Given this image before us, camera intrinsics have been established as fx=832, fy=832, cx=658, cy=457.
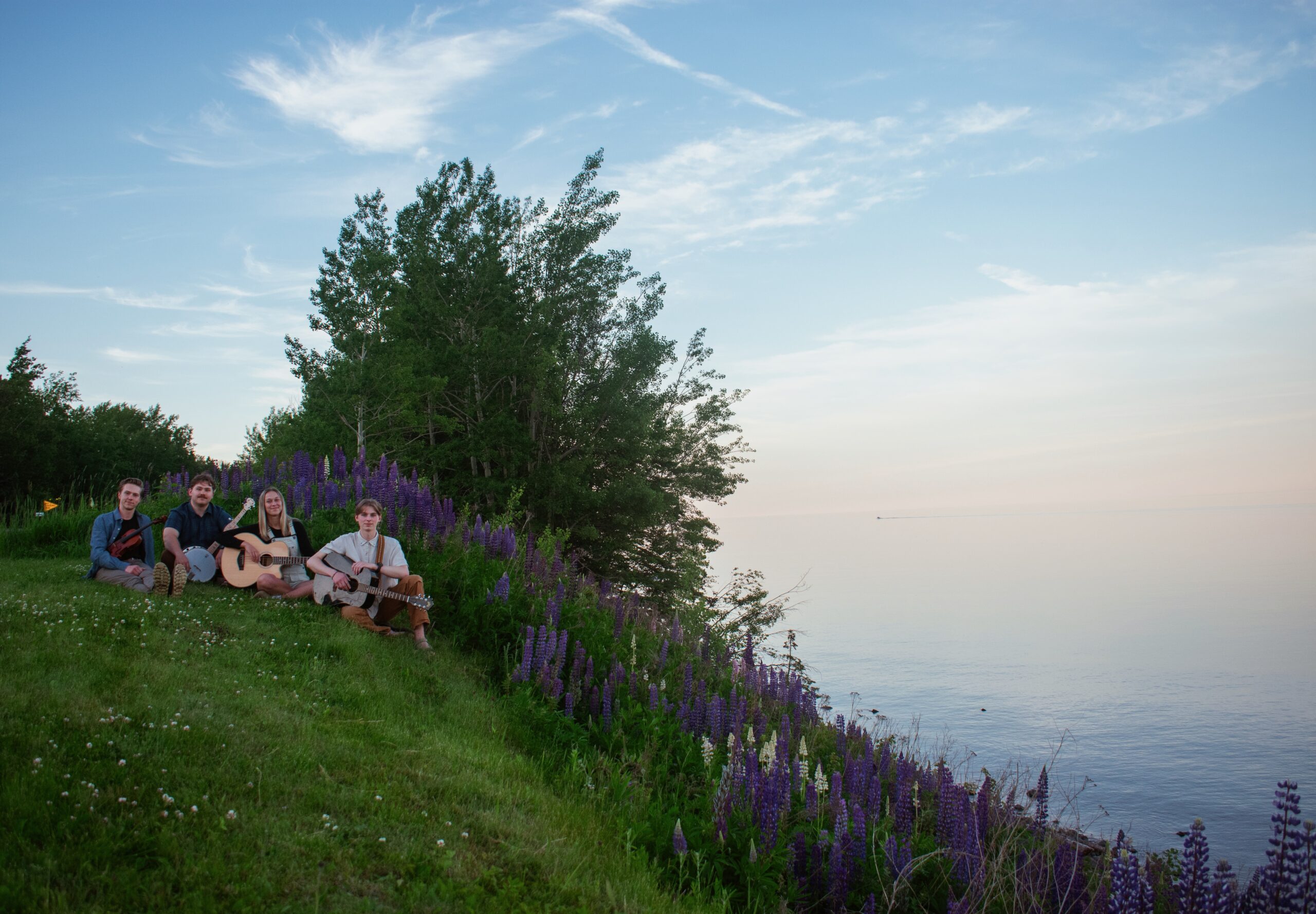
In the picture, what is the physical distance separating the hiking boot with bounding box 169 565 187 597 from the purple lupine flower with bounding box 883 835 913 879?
740 cm

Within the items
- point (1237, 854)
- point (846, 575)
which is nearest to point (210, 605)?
point (1237, 854)

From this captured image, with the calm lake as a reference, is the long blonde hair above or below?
above

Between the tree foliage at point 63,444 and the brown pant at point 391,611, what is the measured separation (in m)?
17.7

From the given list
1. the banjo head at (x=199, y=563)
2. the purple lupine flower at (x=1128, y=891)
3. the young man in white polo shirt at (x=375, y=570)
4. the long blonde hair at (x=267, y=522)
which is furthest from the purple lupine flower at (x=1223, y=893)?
the banjo head at (x=199, y=563)

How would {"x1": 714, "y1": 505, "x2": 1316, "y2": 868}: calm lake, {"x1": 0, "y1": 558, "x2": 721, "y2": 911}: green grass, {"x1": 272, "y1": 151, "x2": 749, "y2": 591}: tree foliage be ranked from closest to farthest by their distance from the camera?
{"x1": 0, "y1": 558, "x2": 721, "y2": 911}: green grass, {"x1": 714, "y1": 505, "x2": 1316, "y2": 868}: calm lake, {"x1": 272, "y1": 151, "x2": 749, "y2": 591}: tree foliage

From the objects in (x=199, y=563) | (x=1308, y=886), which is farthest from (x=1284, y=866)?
(x=199, y=563)

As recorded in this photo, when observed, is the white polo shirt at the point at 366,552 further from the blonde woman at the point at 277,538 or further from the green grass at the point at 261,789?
the green grass at the point at 261,789

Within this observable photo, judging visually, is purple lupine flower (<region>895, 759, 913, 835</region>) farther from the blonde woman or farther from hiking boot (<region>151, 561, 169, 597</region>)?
hiking boot (<region>151, 561, 169, 597</region>)

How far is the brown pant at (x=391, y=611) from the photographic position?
28.5 ft

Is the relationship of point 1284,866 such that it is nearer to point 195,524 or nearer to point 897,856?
point 897,856

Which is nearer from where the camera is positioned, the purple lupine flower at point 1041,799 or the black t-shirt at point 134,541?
the purple lupine flower at point 1041,799

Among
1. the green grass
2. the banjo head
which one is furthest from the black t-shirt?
the green grass

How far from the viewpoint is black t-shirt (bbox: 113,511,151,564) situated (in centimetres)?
938

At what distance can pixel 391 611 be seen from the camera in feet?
28.7
